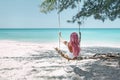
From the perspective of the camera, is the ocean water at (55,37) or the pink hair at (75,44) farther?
the ocean water at (55,37)

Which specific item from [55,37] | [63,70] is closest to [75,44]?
[63,70]

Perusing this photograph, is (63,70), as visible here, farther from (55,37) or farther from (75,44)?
(55,37)

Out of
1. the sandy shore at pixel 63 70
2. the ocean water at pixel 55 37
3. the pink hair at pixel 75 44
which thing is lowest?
the ocean water at pixel 55 37

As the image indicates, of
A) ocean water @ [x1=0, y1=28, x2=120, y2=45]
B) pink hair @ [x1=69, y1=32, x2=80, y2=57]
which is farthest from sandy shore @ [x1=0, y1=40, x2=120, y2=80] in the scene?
ocean water @ [x1=0, y1=28, x2=120, y2=45]

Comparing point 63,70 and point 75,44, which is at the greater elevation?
point 75,44

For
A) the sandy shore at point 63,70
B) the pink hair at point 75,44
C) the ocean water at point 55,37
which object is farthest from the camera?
the ocean water at point 55,37

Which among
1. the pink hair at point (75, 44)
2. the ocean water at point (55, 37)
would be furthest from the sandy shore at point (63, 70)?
the ocean water at point (55, 37)

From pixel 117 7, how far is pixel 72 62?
7.91 ft

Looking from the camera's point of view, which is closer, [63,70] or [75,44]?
[63,70]

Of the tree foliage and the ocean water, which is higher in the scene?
the tree foliage

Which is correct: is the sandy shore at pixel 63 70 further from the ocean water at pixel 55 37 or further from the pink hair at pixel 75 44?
the ocean water at pixel 55 37

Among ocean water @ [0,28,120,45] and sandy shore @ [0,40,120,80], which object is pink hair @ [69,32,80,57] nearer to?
sandy shore @ [0,40,120,80]

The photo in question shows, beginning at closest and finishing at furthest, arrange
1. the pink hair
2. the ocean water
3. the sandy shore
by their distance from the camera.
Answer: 1. the sandy shore
2. the pink hair
3. the ocean water

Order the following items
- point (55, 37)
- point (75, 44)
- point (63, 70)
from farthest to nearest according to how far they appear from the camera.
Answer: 1. point (55, 37)
2. point (75, 44)
3. point (63, 70)
